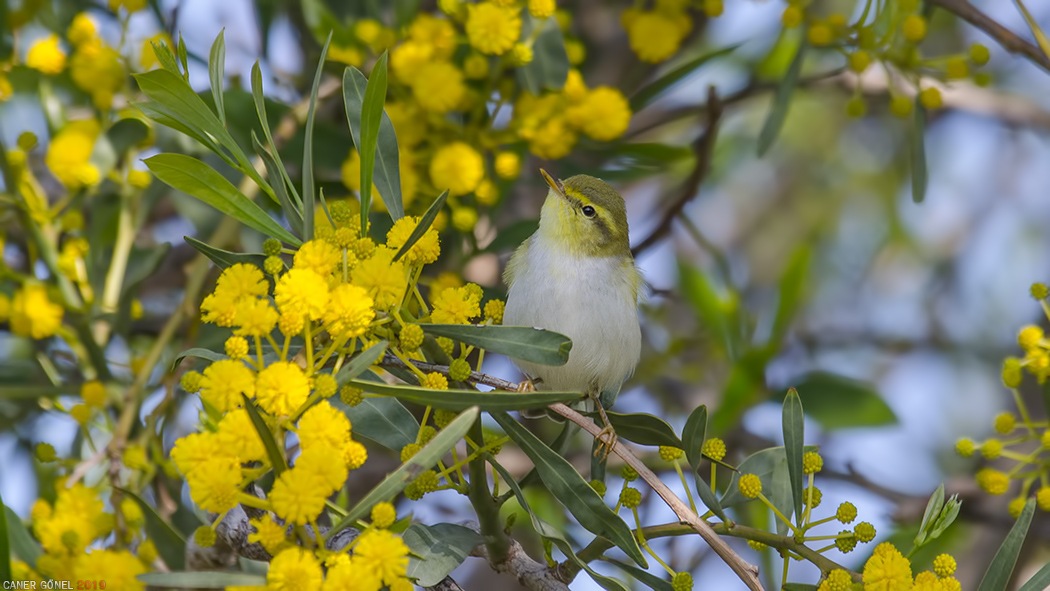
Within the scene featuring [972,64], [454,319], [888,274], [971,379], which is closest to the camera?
[454,319]

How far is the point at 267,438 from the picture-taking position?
57.8 inches

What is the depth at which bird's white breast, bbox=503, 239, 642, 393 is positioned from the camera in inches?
108

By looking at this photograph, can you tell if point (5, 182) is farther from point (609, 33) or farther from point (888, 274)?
point (888, 274)

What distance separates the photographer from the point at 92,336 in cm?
276

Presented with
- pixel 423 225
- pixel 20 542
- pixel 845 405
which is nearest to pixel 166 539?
pixel 20 542

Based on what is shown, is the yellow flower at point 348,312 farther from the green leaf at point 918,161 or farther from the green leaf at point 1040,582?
the green leaf at point 918,161

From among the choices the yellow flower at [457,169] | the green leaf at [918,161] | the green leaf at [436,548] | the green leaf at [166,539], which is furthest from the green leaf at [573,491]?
the green leaf at [918,161]

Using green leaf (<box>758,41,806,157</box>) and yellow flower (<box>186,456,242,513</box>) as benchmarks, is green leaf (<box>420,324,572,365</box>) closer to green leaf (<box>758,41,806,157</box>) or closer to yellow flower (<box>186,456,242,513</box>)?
yellow flower (<box>186,456,242,513</box>)

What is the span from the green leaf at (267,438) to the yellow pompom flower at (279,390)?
0.03 meters

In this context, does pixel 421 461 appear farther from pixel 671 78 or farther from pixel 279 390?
pixel 671 78

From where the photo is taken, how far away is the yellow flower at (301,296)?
1.57m

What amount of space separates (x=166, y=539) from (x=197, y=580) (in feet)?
3.07

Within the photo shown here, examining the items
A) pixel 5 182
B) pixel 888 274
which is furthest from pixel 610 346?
pixel 888 274

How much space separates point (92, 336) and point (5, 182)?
48 cm
